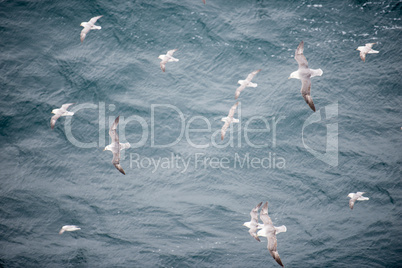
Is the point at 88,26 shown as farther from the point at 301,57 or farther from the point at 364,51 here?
the point at 364,51

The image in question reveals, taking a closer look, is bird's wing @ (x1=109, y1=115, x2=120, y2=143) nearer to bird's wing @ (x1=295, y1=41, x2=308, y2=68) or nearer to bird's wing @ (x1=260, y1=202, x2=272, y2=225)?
bird's wing @ (x1=260, y1=202, x2=272, y2=225)

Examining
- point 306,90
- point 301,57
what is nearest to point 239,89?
point 301,57

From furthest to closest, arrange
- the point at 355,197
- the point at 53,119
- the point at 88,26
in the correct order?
the point at 88,26 < the point at 53,119 < the point at 355,197

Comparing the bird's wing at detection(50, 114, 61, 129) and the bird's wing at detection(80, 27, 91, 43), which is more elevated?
the bird's wing at detection(80, 27, 91, 43)

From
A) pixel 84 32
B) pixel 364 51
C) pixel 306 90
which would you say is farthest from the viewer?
pixel 84 32

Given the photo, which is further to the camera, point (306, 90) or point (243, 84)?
point (243, 84)

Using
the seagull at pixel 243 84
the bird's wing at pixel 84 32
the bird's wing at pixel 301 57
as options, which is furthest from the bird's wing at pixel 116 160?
the bird's wing at pixel 301 57

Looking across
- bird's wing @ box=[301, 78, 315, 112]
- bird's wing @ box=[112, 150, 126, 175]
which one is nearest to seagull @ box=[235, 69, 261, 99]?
bird's wing @ box=[301, 78, 315, 112]

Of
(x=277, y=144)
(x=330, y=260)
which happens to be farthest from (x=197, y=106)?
(x=330, y=260)
